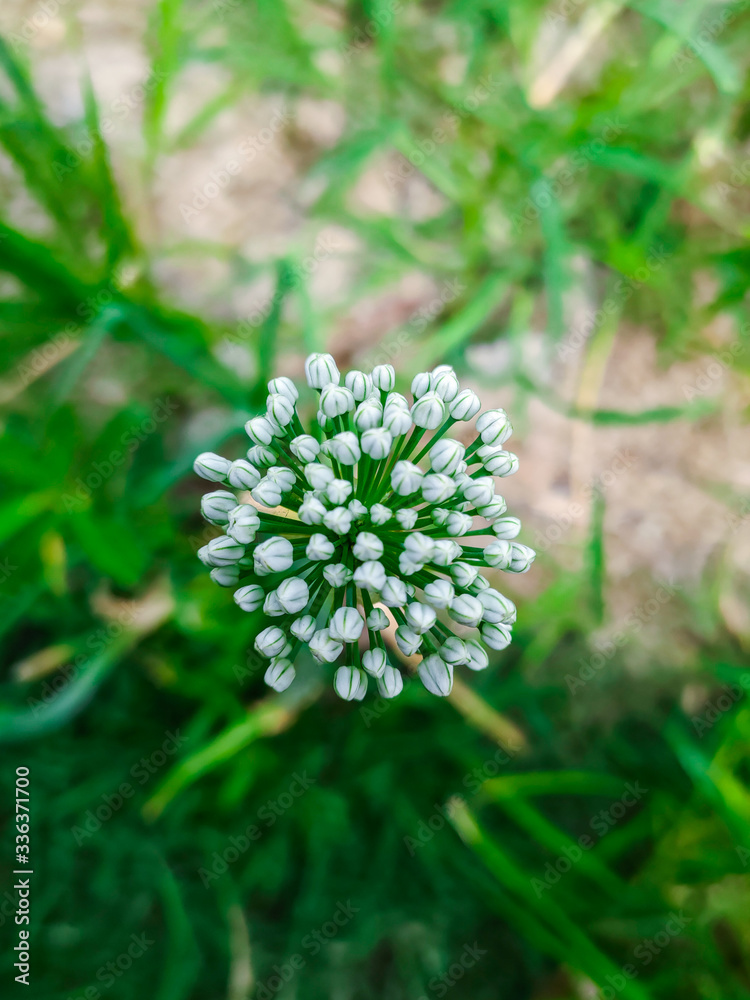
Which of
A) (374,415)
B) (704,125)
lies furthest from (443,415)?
(704,125)

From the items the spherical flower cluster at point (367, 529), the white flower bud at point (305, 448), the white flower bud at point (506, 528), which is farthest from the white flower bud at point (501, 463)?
the white flower bud at point (305, 448)

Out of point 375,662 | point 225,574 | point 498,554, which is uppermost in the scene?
point 498,554

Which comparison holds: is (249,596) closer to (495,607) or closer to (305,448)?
(305,448)

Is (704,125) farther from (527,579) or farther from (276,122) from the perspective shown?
(527,579)

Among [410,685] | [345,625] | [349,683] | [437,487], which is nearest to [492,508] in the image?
[437,487]

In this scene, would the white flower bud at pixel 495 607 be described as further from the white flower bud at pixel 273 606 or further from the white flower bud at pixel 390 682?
the white flower bud at pixel 273 606

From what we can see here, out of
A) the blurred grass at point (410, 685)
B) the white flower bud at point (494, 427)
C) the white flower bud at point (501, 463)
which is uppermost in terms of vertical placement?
the white flower bud at point (494, 427)
